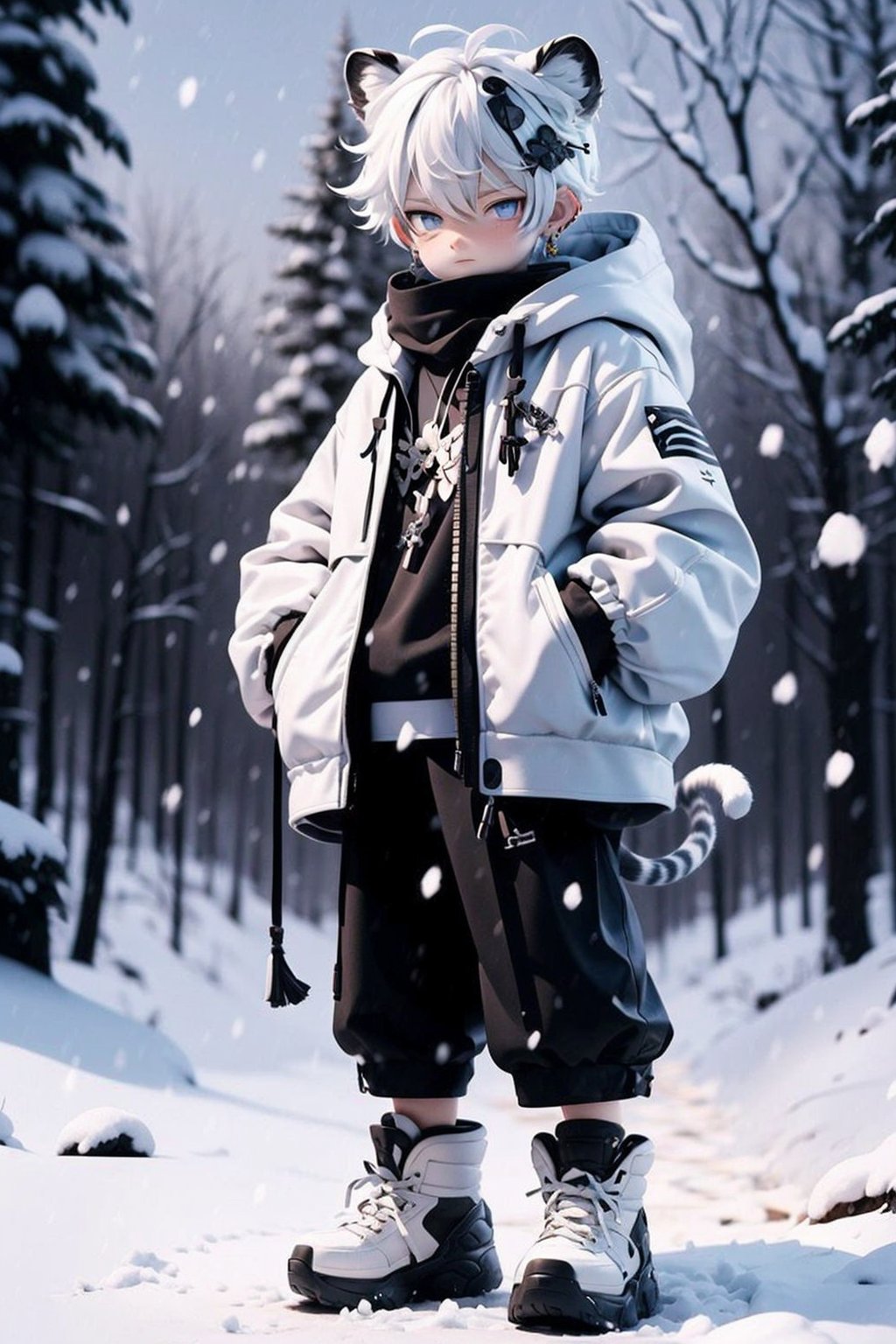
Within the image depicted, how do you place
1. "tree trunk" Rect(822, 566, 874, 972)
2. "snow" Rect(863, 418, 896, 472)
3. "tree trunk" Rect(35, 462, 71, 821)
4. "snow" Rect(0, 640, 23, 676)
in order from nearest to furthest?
"snow" Rect(863, 418, 896, 472) → "snow" Rect(0, 640, 23, 676) → "tree trunk" Rect(822, 566, 874, 972) → "tree trunk" Rect(35, 462, 71, 821)

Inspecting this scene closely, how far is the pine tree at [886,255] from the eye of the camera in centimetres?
715

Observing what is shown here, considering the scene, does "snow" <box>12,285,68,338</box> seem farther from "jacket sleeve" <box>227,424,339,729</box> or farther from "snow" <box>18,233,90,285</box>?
"jacket sleeve" <box>227,424,339,729</box>

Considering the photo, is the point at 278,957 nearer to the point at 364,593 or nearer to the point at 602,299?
the point at 364,593

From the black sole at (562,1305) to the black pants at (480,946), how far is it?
0.30 meters

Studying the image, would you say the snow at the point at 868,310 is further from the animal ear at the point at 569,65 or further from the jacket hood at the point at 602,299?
the animal ear at the point at 569,65

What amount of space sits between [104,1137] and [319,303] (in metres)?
11.3

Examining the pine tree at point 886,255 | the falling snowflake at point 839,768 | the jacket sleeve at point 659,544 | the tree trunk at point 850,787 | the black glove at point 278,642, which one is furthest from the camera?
the tree trunk at point 850,787

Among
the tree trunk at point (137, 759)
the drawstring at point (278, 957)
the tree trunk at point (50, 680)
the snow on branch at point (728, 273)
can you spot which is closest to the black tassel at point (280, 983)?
the drawstring at point (278, 957)

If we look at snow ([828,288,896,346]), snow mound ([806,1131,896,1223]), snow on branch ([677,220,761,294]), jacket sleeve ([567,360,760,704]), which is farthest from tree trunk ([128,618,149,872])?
jacket sleeve ([567,360,760,704])

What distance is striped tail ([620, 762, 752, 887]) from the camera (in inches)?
116

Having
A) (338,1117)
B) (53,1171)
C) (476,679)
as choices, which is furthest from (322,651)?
(338,1117)

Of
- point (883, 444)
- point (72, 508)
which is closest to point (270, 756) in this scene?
point (72, 508)

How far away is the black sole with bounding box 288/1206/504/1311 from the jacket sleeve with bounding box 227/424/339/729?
3.78 feet

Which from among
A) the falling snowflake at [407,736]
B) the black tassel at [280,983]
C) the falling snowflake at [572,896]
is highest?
the falling snowflake at [407,736]
